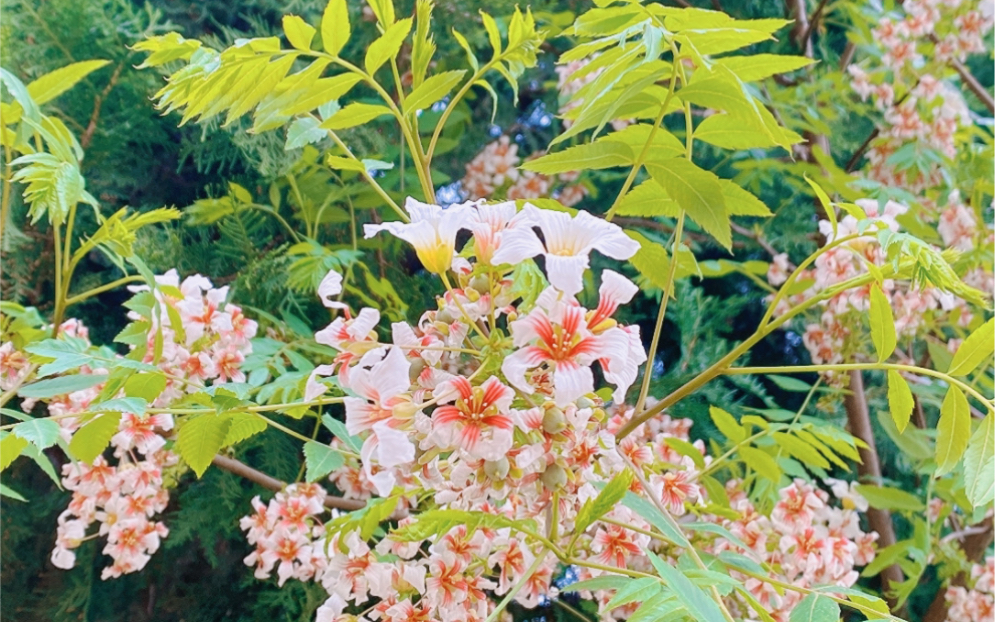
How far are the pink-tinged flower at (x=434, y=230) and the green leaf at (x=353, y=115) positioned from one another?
134mm

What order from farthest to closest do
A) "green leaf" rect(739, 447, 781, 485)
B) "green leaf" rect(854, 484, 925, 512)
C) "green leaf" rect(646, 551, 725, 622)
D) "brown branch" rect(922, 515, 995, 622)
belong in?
"brown branch" rect(922, 515, 995, 622) < "green leaf" rect(854, 484, 925, 512) < "green leaf" rect(739, 447, 781, 485) < "green leaf" rect(646, 551, 725, 622)

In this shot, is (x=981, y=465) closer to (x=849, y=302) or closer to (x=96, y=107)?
(x=849, y=302)

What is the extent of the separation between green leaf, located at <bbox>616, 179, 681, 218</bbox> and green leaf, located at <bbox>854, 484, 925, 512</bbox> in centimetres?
50

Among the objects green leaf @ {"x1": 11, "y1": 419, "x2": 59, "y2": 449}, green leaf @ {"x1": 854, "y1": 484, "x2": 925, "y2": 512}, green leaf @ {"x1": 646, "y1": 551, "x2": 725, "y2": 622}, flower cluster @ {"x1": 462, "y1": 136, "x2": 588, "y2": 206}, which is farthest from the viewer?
flower cluster @ {"x1": 462, "y1": 136, "x2": 588, "y2": 206}

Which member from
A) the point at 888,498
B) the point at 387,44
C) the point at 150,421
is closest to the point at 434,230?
the point at 387,44

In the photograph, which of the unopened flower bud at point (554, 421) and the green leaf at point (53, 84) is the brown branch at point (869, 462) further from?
the green leaf at point (53, 84)

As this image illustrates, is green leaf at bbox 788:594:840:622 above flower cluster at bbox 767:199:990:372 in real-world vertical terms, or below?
above

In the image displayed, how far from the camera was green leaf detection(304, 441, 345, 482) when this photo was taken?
511 mm

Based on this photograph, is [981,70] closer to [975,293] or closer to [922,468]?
[922,468]

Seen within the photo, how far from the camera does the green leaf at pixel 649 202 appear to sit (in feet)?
1.65

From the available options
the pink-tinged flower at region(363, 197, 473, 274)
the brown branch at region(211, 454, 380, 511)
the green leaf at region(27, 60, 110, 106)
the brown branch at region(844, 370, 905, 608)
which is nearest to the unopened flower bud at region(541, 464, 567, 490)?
the pink-tinged flower at region(363, 197, 473, 274)

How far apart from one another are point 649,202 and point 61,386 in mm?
425

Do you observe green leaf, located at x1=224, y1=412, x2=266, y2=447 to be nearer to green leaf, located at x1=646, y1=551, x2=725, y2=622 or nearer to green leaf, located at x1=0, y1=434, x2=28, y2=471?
green leaf, located at x1=0, y1=434, x2=28, y2=471

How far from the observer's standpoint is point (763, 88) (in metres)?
1.02
